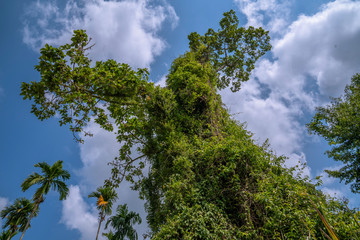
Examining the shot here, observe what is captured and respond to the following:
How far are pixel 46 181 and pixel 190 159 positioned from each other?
42.5 feet

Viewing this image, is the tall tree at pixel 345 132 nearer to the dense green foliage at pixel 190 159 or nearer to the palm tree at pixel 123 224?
the dense green foliage at pixel 190 159

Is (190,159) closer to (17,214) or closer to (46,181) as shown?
(46,181)

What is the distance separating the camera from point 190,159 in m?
6.71

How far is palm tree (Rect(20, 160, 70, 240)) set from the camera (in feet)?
44.6

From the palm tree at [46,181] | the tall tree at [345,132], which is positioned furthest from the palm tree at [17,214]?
the tall tree at [345,132]

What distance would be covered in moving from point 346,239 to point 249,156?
274 cm

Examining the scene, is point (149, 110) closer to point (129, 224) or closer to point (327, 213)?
point (327, 213)

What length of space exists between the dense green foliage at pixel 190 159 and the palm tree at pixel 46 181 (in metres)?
8.63

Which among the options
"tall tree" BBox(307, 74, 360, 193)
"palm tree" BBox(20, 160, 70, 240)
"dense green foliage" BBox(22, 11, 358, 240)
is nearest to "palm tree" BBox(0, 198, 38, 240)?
"palm tree" BBox(20, 160, 70, 240)

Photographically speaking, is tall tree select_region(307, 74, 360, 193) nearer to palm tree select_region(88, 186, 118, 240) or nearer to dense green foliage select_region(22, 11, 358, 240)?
dense green foliage select_region(22, 11, 358, 240)

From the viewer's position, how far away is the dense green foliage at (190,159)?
4723 mm

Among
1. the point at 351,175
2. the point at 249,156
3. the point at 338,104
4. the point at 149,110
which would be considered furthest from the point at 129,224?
the point at 338,104

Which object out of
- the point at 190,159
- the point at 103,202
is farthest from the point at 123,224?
the point at 190,159

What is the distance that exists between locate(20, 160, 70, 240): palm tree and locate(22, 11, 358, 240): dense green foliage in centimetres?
863
